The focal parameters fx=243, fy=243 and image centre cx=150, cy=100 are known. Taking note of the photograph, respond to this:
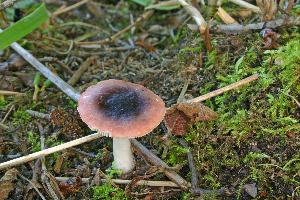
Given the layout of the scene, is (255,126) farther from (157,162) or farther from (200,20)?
(200,20)

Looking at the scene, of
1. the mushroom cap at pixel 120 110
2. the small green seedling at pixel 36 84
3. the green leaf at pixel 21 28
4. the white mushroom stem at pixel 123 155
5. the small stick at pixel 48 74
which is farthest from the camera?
the small green seedling at pixel 36 84

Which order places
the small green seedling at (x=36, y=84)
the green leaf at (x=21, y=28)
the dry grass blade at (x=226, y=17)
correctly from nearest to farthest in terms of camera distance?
the green leaf at (x=21, y=28) → the small green seedling at (x=36, y=84) → the dry grass blade at (x=226, y=17)

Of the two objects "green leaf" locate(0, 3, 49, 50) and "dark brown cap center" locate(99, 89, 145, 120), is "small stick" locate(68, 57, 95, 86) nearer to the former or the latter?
"green leaf" locate(0, 3, 49, 50)

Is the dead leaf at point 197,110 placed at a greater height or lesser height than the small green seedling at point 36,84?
lesser

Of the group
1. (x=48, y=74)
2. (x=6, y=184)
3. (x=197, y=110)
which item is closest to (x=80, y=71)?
(x=48, y=74)

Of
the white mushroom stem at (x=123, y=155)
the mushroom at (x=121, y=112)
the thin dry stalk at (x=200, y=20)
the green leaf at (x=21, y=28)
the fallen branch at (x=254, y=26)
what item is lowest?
the white mushroom stem at (x=123, y=155)

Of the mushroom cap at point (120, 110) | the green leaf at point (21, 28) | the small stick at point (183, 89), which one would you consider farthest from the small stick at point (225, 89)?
the green leaf at point (21, 28)

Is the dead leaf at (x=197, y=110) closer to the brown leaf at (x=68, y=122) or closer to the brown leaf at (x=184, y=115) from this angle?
the brown leaf at (x=184, y=115)

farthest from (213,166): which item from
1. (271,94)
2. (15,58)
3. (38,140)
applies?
(15,58)
